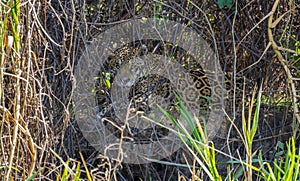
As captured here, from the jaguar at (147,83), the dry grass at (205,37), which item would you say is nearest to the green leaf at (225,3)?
the dry grass at (205,37)

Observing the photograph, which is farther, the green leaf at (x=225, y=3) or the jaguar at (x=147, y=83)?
the jaguar at (x=147, y=83)

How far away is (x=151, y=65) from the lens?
2387mm

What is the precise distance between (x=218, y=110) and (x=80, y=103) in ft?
2.36

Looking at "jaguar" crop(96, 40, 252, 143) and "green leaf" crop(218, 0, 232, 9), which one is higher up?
"green leaf" crop(218, 0, 232, 9)

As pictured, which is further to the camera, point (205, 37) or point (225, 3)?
point (205, 37)

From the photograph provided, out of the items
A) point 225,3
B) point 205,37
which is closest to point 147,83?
point 205,37

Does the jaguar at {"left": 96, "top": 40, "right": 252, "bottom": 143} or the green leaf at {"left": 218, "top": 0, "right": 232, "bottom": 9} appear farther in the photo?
the jaguar at {"left": 96, "top": 40, "right": 252, "bottom": 143}

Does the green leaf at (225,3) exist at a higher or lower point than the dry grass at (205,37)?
higher

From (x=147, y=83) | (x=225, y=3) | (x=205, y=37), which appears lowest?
(x=147, y=83)

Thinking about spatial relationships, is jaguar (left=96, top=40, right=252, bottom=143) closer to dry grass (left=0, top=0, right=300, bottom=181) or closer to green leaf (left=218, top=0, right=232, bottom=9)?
dry grass (left=0, top=0, right=300, bottom=181)

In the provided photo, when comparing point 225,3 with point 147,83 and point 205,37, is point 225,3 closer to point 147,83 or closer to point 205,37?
point 205,37

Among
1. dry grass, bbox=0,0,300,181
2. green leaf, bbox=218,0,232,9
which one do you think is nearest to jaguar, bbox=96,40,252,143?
dry grass, bbox=0,0,300,181

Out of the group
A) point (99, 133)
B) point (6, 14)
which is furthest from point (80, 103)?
point (6, 14)

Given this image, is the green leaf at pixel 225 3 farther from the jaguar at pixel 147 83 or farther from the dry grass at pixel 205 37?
the jaguar at pixel 147 83
